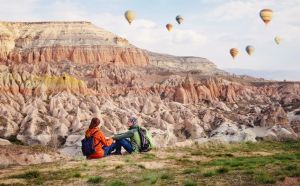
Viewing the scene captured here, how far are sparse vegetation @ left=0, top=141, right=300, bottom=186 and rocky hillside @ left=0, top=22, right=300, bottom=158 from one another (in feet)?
68.4

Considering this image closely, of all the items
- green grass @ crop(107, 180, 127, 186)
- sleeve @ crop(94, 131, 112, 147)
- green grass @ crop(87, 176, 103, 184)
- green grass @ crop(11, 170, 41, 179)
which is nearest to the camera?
green grass @ crop(107, 180, 127, 186)

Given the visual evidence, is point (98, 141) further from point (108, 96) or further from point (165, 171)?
point (108, 96)

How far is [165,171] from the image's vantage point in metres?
18.8

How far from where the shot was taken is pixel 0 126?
81938 millimetres

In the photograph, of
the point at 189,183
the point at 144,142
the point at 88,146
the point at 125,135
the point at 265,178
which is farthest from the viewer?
the point at 144,142

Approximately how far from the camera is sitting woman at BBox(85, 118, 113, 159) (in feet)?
71.5

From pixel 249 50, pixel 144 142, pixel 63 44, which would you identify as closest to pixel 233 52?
pixel 249 50

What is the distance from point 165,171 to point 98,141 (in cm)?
458

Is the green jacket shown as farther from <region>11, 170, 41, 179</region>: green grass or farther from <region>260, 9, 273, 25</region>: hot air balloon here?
<region>260, 9, 273, 25</region>: hot air balloon

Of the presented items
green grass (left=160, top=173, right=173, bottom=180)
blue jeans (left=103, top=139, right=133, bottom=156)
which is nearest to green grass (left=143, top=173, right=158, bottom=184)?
green grass (left=160, top=173, right=173, bottom=180)

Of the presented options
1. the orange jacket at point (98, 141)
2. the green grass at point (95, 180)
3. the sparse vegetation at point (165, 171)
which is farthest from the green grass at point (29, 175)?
the orange jacket at point (98, 141)

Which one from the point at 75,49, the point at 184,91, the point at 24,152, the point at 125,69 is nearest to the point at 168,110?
the point at 184,91

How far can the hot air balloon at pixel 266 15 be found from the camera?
8506cm

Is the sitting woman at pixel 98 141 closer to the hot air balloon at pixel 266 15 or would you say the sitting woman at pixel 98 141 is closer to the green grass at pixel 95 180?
the green grass at pixel 95 180
